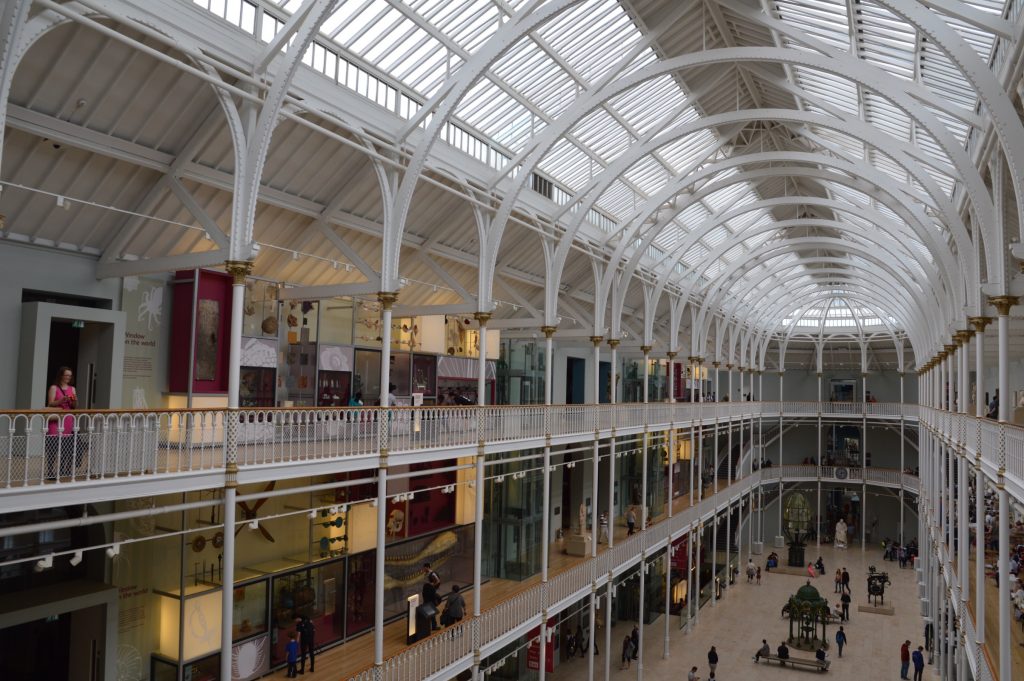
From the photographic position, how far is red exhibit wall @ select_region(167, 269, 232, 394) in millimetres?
18094

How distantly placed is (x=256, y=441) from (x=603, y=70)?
15.8 m

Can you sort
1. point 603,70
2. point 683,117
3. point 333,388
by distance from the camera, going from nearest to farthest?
1. point 333,388
2. point 603,70
3. point 683,117

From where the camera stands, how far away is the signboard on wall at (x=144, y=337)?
17.4 metres

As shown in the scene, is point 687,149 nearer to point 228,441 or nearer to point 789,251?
point 789,251

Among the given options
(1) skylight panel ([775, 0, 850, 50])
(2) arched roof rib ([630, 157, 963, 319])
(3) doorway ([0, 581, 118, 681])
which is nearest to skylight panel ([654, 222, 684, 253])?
(2) arched roof rib ([630, 157, 963, 319])

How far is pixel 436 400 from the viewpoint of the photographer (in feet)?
92.5

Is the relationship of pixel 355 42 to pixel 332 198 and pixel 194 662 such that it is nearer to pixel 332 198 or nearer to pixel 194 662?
pixel 332 198

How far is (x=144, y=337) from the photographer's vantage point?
17.8 metres

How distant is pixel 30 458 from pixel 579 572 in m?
17.7

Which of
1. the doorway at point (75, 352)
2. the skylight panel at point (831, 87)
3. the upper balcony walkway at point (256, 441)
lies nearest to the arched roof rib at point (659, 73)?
the skylight panel at point (831, 87)

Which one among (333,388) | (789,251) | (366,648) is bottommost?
(366,648)

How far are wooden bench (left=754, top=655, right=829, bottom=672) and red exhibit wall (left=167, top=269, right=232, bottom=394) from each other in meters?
25.5

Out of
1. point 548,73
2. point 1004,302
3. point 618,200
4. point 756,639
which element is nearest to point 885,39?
point 1004,302

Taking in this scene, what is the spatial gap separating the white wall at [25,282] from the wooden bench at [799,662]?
28830mm
